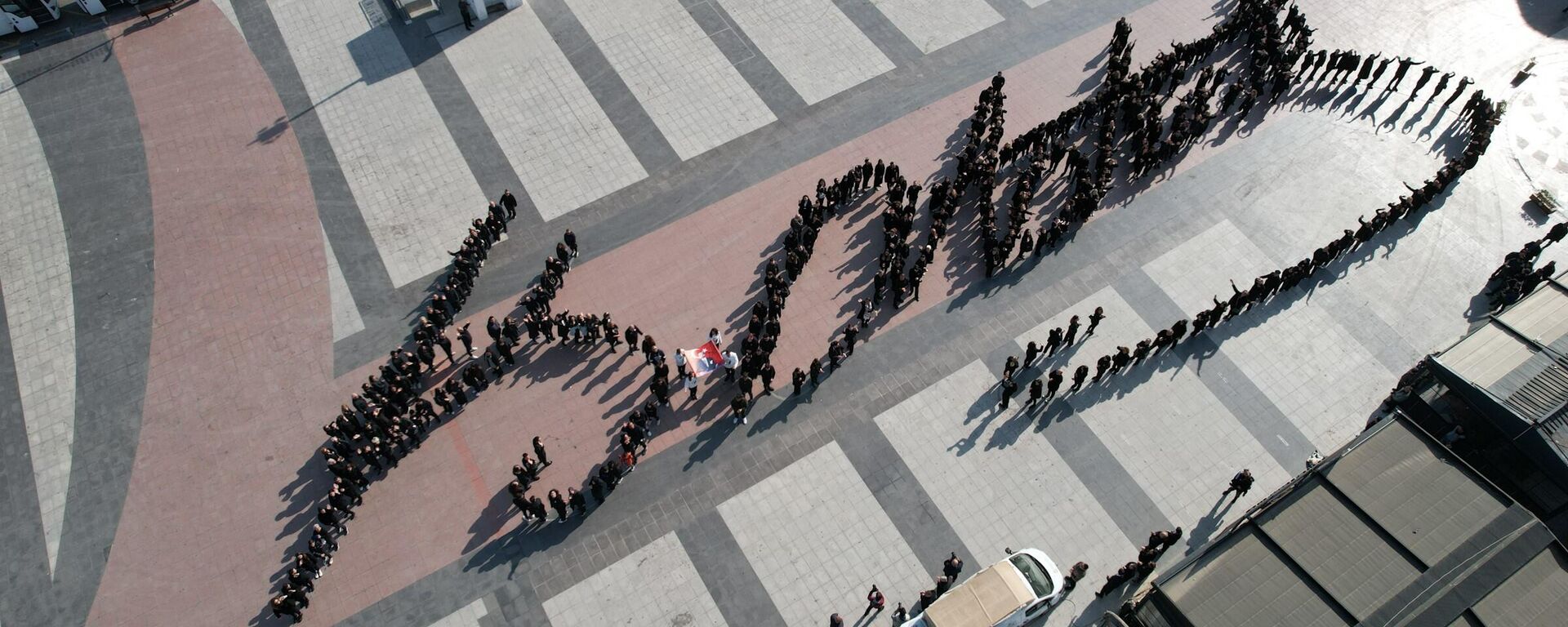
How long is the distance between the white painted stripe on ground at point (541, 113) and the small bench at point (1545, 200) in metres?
25.5

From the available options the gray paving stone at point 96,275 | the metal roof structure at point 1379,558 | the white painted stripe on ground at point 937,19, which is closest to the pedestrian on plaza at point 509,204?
the gray paving stone at point 96,275

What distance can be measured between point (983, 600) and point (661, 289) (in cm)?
1182

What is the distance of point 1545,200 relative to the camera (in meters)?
26.2

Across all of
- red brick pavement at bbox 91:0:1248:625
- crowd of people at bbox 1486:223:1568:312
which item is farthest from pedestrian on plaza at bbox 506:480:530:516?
crowd of people at bbox 1486:223:1568:312

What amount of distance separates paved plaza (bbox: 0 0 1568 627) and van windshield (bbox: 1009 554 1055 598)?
35.5 inches

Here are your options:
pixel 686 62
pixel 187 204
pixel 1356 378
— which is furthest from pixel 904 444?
pixel 187 204

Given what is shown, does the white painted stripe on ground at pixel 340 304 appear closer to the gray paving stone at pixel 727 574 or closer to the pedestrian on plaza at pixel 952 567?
the gray paving stone at pixel 727 574

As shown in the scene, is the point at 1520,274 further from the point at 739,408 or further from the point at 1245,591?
the point at 739,408

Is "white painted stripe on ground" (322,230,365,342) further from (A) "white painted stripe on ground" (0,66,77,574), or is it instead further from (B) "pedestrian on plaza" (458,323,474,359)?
(A) "white painted stripe on ground" (0,66,77,574)

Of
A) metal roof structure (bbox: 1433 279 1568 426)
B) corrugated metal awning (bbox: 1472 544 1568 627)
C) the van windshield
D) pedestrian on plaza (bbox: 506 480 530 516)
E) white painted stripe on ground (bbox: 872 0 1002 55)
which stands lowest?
corrugated metal awning (bbox: 1472 544 1568 627)

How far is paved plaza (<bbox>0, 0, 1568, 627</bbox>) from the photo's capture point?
20.8 metres

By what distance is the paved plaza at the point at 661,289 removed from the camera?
20781 mm

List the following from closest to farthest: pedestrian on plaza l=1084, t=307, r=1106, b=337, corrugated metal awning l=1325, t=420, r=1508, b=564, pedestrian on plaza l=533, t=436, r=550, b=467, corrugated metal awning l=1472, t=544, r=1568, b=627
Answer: corrugated metal awning l=1472, t=544, r=1568, b=627
corrugated metal awning l=1325, t=420, r=1508, b=564
pedestrian on plaza l=533, t=436, r=550, b=467
pedestrian on plaza l=1084, t=307, r=1106, b=337

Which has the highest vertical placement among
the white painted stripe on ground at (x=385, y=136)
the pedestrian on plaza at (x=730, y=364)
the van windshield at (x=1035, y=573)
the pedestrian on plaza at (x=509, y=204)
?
the white painted stripe on ground at (x=385, y=136)
